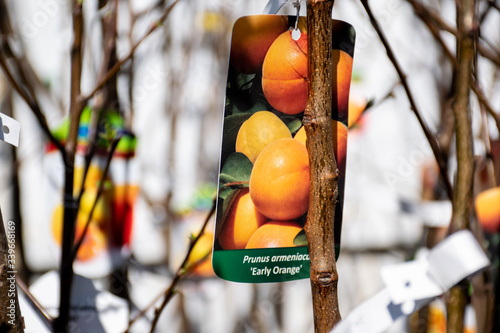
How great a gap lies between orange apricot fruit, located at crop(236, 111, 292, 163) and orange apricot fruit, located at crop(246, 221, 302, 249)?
0.07m

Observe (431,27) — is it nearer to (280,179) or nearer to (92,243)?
(280,179)

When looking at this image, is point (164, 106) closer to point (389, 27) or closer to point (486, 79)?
point (389, 27)

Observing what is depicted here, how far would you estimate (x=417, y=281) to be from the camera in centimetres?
41

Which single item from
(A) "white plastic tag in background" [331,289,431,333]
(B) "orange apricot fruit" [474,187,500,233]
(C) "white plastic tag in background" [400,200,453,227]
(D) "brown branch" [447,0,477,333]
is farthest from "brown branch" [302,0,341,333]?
(B) "orange apricot fruit" [474,187,500,233]

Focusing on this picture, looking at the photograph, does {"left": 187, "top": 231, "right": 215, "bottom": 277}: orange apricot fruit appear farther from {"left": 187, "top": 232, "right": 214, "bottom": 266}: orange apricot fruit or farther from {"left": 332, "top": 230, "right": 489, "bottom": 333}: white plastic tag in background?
{"left": 332, "top": 230, "right": 489, "bottom": 333}: white plastic tag in background

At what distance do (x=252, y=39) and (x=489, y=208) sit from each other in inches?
22.3

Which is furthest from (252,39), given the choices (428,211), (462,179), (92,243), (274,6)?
(92,243)

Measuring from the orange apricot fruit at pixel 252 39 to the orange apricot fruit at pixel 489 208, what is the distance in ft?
1.72

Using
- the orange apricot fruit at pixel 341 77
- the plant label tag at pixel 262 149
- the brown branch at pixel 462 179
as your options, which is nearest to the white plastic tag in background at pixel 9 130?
the plant label tag at pixel 262 149

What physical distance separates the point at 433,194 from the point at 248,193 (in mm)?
716

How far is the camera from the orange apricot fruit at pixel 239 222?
1.51 ft

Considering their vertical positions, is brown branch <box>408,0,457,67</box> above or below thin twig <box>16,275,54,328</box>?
above

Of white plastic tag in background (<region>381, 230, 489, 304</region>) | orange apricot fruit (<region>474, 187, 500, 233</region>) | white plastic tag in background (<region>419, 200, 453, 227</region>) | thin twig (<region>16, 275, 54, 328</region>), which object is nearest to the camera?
white plastic tag in background (<region>381, 230, 489, 304</region>)

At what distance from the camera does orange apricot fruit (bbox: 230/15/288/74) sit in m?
0.45
